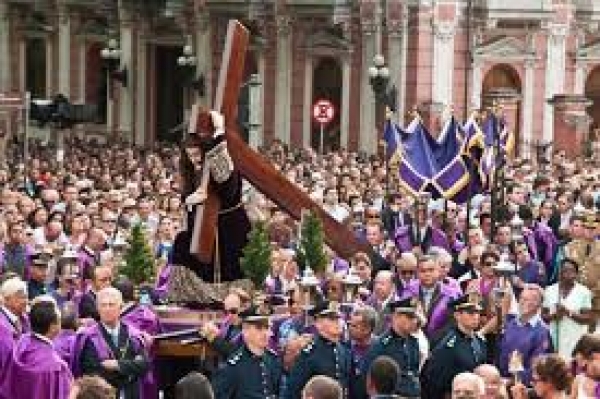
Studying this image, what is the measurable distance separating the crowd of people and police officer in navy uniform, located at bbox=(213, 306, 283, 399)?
13mm

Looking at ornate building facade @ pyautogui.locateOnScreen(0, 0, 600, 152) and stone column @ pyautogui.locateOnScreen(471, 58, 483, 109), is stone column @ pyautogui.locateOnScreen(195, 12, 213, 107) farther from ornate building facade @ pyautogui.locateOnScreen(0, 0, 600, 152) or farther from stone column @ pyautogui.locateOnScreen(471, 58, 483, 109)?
stone column @ pyautogui.locateOnScreen(471, 58, 483, 109)

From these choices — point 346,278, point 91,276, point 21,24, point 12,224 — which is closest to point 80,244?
point 12,224

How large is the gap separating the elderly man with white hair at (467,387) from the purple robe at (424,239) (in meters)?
10.5

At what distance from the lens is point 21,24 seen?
5666 centimetres

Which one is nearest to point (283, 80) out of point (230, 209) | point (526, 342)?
point (230, 209)

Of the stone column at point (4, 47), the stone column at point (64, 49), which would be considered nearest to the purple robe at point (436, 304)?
the stone column at point (64, 49)

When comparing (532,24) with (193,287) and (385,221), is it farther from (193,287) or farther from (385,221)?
(193,287)

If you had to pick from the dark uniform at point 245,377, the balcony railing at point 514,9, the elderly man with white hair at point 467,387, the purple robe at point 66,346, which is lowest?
the dark uniform at point 245,377

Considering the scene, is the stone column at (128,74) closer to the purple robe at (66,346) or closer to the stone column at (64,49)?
the stone column at (64,49)

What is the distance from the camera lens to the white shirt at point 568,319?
16641mm

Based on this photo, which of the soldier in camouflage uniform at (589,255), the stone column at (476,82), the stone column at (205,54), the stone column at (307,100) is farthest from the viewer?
the stone column at (205,54)

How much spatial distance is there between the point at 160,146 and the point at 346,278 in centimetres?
2777

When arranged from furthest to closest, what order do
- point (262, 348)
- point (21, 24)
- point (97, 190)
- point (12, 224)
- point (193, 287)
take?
point (21, 24) < point (97, 190) < point (12, 224) < point (193, 287) < point (262, 348)

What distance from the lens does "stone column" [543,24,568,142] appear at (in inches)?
1743
